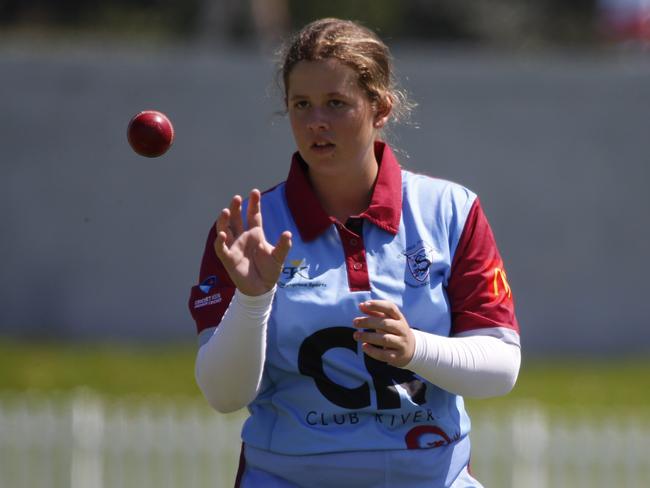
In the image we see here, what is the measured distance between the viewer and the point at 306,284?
128 inches

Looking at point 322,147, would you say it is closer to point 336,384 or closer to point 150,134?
point 150,134

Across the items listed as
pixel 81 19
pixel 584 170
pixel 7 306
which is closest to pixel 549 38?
pixel 81 19

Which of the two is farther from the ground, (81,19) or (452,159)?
(81,19)

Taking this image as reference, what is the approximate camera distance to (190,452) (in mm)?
8234

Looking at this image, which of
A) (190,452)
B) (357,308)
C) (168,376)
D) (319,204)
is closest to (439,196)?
(319,204)

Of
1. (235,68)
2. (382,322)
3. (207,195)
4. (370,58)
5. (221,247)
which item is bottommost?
(382,322)

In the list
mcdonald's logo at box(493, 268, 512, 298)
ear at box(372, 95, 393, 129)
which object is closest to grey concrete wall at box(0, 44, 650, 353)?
ear at box(372, 95, 393, 129)

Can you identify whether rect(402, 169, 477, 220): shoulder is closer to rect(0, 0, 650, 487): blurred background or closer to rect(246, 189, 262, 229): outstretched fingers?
rect(246, 189, 262, 229): outstretched fingers

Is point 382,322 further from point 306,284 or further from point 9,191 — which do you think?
point 9,191

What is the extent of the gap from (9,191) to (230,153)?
2.33 meters

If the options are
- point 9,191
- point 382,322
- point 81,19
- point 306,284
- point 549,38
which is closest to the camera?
point 382,322

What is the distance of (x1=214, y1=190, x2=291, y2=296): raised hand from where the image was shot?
307 centimetres

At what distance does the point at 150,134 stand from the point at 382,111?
2.20 ft

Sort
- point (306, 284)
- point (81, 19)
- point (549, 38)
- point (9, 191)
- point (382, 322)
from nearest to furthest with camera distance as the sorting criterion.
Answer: point (382, 322) < point (306, 284) < point (9, 191) < point (81, 19) < point (549, 38)
